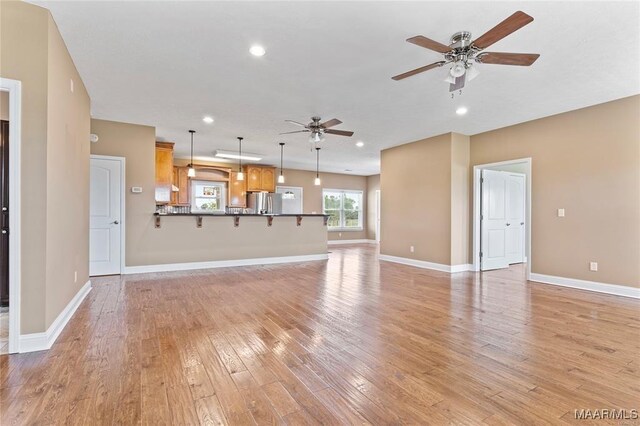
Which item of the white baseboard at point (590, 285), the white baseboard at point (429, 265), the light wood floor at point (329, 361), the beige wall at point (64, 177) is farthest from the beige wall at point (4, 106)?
the white baseboard at point (590, 285)

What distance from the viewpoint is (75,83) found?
3.41m

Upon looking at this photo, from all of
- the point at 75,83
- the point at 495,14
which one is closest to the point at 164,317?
the point at 75,83

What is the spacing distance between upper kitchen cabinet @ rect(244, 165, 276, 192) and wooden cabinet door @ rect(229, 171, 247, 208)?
0.23 m

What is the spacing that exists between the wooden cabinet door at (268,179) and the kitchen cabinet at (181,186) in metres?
2.14

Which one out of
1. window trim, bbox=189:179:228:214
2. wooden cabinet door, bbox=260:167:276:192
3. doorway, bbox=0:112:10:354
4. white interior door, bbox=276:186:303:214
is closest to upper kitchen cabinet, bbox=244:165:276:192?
wooden cabinet door, bbox=260:167:276:192

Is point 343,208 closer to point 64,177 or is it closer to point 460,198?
point 460,198

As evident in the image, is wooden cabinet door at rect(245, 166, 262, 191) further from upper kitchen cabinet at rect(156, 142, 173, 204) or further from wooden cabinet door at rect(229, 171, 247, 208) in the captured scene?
upper kitchen cabinet at rect(156, 142, 173, 204)

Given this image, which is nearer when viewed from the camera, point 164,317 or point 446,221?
point 164,317

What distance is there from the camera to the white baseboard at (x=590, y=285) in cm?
412

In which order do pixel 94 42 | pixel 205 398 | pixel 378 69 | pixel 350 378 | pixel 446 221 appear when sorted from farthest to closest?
pixel 446 221
pixel 378 69
pixel 94 42
pixel 350 378
pixel 205 398

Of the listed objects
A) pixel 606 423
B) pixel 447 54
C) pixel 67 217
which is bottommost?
pixel 606 423

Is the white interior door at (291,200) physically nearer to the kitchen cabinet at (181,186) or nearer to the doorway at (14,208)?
the kitchen cabinet at (181,186)

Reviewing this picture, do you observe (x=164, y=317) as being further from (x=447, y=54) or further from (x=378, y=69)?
(x=447, y=54)

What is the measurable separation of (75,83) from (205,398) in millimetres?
3674
